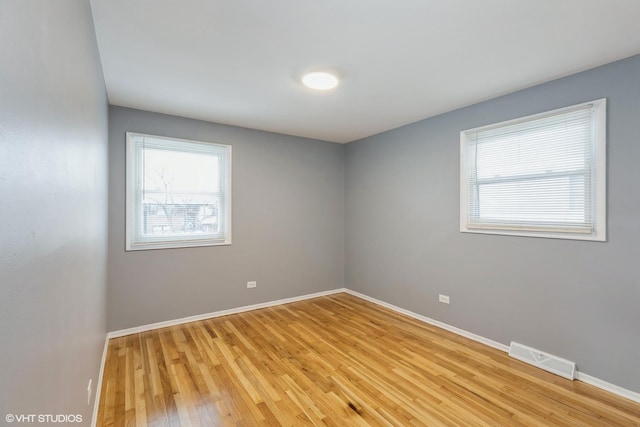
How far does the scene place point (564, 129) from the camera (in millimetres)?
2639

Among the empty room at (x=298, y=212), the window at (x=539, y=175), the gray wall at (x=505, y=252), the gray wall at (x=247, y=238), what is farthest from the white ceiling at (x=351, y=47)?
the gray wall at (x=247, y=238)

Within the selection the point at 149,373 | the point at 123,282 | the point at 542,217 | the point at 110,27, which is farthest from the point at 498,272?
the point at 123,282

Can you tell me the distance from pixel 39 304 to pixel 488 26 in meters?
2.72

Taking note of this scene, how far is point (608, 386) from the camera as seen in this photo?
7.72 ft

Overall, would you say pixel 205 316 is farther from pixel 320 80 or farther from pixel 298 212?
pixel 320 80

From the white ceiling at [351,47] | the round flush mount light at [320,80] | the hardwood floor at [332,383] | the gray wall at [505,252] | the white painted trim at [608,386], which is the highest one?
the white ceiling at [351,47]

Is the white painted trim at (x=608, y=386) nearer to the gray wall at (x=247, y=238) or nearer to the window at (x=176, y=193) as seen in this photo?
the gray wall at (x=247, y=238)

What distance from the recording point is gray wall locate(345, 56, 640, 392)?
2.30m

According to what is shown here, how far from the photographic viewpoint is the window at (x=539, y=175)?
8.07ft

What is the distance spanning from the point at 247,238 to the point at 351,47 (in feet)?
9.67

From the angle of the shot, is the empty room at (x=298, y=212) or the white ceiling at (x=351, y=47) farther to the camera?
the white ceiling at (x=351, y=47)

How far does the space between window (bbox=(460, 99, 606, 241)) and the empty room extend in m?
0.02

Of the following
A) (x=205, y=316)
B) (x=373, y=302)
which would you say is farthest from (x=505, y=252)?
(x=205, y=316)

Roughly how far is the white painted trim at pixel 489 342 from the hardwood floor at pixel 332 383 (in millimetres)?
75
